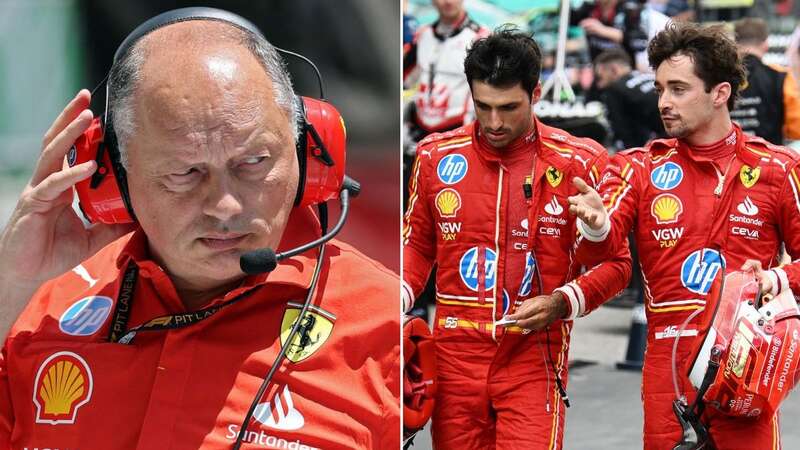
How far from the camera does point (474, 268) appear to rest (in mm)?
3932

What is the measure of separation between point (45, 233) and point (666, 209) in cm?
227

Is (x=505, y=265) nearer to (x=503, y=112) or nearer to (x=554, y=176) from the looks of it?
(x=554, y=176)

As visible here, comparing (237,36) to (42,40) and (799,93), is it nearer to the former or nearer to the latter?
(42,40)

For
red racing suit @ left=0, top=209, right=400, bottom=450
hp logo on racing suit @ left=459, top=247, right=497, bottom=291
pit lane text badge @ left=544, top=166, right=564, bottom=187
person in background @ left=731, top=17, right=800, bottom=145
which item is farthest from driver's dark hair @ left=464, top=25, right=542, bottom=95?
person in background @ left=731, top=17, right=800, bottom=145

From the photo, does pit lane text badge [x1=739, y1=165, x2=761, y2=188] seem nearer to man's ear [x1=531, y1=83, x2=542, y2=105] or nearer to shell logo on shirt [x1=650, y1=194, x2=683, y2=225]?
shell logo on shirt [x1=650, y1=194, x2=683, y2=225]

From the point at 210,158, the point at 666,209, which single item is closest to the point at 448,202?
the point at 666,209

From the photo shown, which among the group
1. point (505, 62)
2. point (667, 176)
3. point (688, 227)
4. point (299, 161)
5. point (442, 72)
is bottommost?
point (442, 72)

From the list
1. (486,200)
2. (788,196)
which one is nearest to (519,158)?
(486,200)

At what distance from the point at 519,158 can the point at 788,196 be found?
0.80 m

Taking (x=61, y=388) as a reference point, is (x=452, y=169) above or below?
below

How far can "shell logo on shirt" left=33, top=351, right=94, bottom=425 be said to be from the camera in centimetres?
208

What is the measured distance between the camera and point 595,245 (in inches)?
146

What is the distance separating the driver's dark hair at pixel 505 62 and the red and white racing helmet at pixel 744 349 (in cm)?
90

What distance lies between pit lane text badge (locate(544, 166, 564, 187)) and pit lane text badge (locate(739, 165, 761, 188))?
0.54 meters
